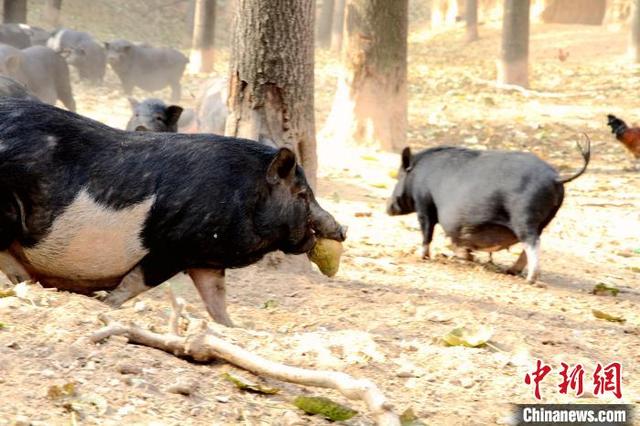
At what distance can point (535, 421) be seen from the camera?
416 cm

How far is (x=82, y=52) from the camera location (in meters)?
23.0

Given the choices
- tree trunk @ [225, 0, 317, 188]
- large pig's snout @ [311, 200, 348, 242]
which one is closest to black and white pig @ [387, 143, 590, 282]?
tree trunk @ [225, 0, 317, 188]

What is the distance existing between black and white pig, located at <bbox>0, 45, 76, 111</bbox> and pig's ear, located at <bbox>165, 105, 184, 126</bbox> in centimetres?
785

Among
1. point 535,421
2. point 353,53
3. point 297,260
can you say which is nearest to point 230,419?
point 535,421

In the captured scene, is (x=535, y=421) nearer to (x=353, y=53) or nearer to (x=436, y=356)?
(x=436, y=356)

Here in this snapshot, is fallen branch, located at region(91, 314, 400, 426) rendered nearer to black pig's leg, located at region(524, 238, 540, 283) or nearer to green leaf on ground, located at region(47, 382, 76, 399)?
green leaf on ground, located at region(47, 382, 76, 399)

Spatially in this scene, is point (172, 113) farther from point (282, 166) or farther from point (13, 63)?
point (13, 63)

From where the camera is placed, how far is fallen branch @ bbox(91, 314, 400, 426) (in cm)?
341

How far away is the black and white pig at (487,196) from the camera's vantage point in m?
8.29

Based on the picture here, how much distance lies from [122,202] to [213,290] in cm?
80

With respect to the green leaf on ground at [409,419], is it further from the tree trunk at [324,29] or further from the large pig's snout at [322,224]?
the tree trunk at [324,29]

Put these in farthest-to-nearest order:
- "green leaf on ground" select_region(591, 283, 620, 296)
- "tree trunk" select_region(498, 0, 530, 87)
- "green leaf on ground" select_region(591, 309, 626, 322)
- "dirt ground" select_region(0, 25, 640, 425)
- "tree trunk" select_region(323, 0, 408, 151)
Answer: "tree trunk" select_region(498, 0, 530, 87)
"tree trunk" select_region(323, 0, 408, 151)
"green leaf on ground" select_region(591, 283, 620, 296)
"green leaf on ground" select_region(591, 309, 626, 322)
"dirt ground" select_region(0, 25, 640, 425)

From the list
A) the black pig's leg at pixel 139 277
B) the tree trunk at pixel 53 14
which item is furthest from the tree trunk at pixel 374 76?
the tree trunk at pixel 53 14

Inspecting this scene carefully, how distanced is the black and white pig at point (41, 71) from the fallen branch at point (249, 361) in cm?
1357
